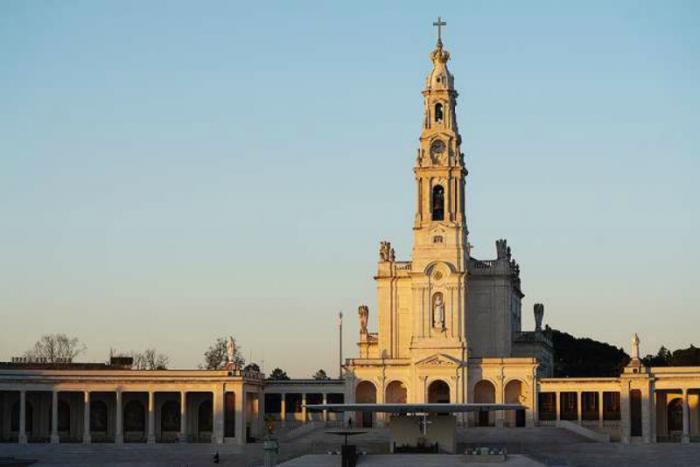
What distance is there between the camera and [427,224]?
11706cm

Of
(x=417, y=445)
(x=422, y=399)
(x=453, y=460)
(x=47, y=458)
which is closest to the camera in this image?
(x=453, y=460)

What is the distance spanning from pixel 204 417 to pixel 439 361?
1738 cm

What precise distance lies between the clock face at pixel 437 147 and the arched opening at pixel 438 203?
2.50m

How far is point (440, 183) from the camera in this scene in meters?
118

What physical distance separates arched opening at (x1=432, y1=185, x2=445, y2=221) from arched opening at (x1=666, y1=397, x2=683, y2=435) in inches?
817

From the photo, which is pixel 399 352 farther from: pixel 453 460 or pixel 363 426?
pixel 453 460

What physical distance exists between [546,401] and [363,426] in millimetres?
12885

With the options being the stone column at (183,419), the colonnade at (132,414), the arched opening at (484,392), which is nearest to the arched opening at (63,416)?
the colonnade at (132,414)

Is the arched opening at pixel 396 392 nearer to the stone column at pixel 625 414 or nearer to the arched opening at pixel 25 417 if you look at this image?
the stone column at pixel 625 414

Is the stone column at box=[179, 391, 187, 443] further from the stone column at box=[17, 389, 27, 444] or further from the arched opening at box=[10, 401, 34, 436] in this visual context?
the arched opening at box=[10, 401, 34, 436]

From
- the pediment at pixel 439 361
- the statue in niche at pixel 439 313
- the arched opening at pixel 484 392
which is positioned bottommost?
the arched opening at pixel 484 392

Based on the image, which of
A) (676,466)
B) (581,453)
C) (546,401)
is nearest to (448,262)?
(546,401)

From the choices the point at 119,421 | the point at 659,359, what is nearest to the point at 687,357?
the point at 659,359

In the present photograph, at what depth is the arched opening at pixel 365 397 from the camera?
117m
